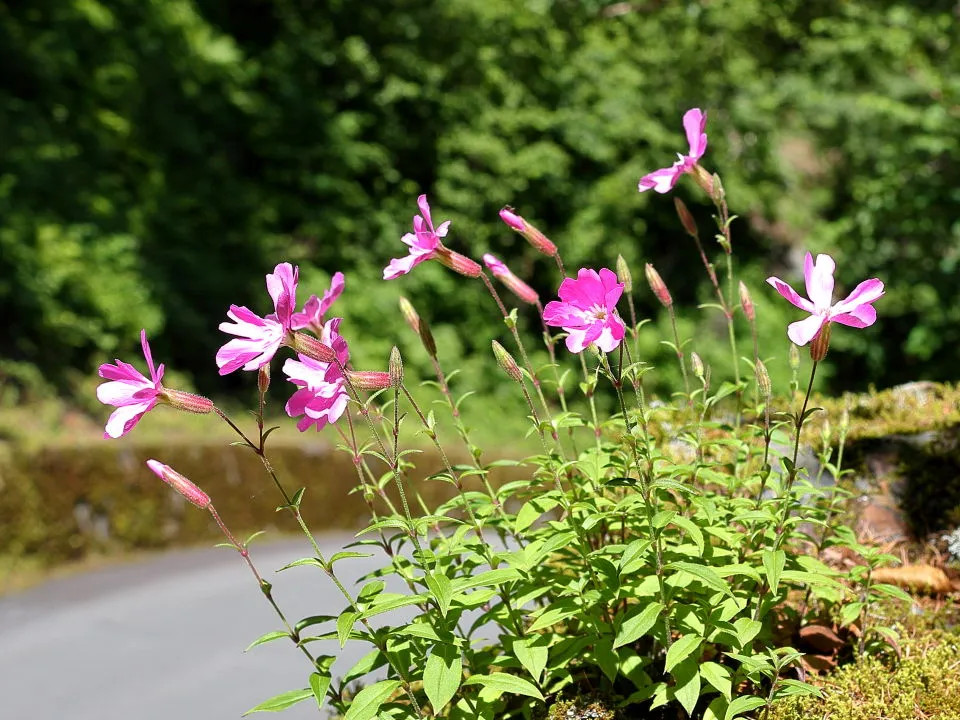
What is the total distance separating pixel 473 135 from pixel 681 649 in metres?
7.52

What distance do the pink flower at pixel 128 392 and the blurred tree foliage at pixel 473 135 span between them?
20.7ft

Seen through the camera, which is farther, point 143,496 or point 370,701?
point 143,496

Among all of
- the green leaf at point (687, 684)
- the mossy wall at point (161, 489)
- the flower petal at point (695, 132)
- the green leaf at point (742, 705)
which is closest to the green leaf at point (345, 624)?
the green leaf at point (687, 684)

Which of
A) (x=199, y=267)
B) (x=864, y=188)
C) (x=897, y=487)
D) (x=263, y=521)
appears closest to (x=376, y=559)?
(x=263, y=521)

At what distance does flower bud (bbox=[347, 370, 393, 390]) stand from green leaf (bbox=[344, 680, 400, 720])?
546 millimetres

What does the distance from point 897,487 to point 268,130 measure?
702 centimetres

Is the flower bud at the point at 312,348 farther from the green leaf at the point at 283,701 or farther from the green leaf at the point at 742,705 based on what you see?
the green leaf at the point at 742,705

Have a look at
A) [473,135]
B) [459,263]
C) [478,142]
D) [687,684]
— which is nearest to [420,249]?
[459,263]

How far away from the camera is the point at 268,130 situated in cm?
865

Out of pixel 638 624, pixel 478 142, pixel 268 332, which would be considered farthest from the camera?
pixel 478 142

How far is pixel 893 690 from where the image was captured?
78.5 inches

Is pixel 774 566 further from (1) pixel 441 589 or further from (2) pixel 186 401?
(2) pixel 186 401

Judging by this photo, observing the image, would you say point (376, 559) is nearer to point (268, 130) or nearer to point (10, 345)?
point (10, 345)

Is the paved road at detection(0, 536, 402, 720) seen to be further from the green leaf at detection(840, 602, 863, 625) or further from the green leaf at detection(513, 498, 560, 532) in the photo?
the green leaf at detection(840, 602, 863, 625)
